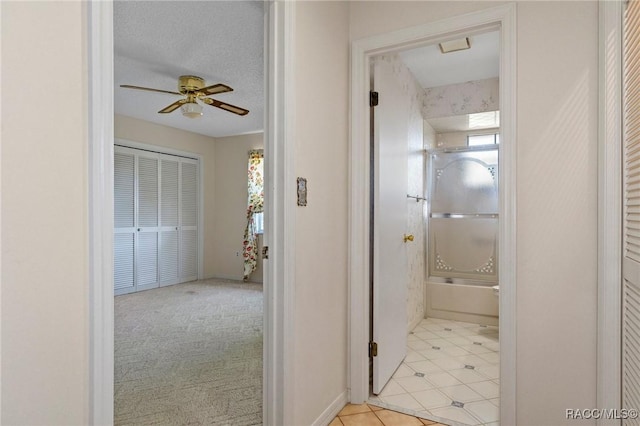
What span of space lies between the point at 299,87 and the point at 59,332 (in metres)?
1.33

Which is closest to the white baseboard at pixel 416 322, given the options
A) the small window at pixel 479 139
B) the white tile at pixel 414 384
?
the white tile at pixel 414 384

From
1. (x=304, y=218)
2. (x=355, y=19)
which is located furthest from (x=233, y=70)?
(x=304, y=218)

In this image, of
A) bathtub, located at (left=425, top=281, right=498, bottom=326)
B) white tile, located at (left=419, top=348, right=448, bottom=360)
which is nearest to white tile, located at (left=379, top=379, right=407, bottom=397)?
white tile, located at (left=419, top=348, right=448, bottom=360)

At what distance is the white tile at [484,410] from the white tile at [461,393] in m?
0.06

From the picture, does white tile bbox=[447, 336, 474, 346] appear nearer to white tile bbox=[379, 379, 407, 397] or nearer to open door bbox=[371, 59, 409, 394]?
open door bbox=[371, 59, 409, 394]

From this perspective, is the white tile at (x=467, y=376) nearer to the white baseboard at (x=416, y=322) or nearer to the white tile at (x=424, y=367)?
the white tile at (x=424, y=367)

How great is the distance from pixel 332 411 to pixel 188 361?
133 centimetres

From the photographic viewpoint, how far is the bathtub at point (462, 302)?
3.73 m

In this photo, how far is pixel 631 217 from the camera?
4.74ft

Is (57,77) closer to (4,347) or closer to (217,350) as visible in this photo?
(4,347)

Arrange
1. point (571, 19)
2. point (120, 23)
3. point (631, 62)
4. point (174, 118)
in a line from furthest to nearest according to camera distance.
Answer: point (174, 118), point (120, 23), point (571, 19), point (631, 62)

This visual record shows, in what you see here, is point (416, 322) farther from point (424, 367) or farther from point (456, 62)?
point (456, 62)

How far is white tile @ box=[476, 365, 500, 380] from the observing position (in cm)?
253

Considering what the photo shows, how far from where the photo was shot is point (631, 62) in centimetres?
139
